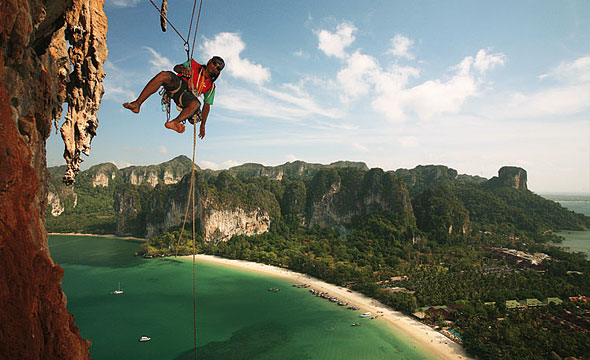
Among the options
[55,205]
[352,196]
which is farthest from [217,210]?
[55,205]

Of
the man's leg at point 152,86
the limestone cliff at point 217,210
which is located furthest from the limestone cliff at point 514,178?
the man's leg at point 152,86

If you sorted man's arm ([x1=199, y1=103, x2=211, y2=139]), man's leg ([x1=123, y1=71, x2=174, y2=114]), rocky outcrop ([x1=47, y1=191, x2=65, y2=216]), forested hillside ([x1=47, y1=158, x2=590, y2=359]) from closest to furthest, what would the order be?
man's leg ([x1=123, y1=71, x2=174, y2=114]), man's arm ([x1=199, y1=103, x2=211, y2=139]), forested hillside ([x1=47, y1=158, x2=590, y2=359]), rocky outcrop ([x1=47, y1=191, x2=65, y2=216])

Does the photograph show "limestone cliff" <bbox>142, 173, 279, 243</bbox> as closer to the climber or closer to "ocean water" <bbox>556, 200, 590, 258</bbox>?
the climber

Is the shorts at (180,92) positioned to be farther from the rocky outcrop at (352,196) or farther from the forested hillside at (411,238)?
the rocky outcrop at (352,196)

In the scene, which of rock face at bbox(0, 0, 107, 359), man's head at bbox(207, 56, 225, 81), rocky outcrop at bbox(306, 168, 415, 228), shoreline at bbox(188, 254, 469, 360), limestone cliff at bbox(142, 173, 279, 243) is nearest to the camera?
rock face at bbox(0, 0, 107, 359)

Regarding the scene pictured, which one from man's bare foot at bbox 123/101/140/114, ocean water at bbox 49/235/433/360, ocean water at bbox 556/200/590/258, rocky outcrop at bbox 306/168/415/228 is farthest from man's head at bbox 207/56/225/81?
ocean water at bbox 556/200/590/258

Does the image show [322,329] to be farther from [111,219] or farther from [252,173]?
[252,173]
